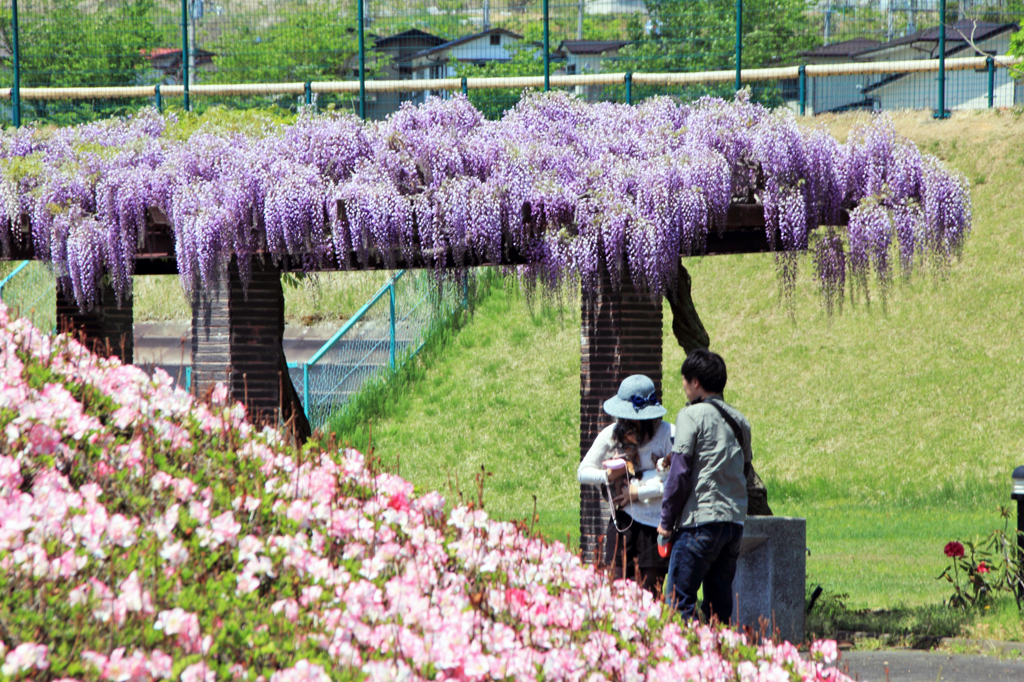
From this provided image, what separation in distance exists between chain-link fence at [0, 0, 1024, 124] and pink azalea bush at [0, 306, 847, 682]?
15298mm

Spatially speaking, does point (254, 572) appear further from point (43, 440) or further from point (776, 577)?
point (776, 577)

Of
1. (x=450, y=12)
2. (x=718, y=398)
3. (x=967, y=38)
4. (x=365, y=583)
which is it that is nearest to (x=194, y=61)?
(x=450, y=12)

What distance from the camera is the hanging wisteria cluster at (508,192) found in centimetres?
738

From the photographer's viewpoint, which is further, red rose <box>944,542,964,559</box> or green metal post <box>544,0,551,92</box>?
green metal post <box>544,0,551,92</box>

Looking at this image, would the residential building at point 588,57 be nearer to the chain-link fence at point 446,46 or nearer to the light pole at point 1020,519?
the chain-link fence at point 446,46

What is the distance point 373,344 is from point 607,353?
10.5 metres

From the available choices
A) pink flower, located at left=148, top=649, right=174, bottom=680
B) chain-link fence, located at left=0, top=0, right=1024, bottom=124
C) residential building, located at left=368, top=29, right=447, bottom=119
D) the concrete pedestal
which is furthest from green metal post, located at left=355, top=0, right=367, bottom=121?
pink flower, located at left=148, top=649, right=174, bottom=680

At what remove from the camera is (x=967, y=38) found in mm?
20359

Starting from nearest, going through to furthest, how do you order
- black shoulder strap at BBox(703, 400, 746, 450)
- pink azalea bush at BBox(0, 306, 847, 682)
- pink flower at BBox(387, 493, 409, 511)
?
pink azalea bush at BBox(0, 306, 847, 682), pink flower at BBox(387, 493, 409, 511), black shoulder strap at BBox(703, 400, 746, 450)

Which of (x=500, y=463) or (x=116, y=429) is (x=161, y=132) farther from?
(x=500, y=463)

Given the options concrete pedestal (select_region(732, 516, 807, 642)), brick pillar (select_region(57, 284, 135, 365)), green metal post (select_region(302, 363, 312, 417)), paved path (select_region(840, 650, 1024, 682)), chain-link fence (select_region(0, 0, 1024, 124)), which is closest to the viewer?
paved path (select_region(840, 650, 1024, 682))

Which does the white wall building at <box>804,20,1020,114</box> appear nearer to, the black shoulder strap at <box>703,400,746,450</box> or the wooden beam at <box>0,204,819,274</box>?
the wooden beam at <box>0,204,819,274</box>

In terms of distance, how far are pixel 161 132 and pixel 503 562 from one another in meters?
6.04

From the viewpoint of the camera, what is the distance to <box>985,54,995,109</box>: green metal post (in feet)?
67.3
